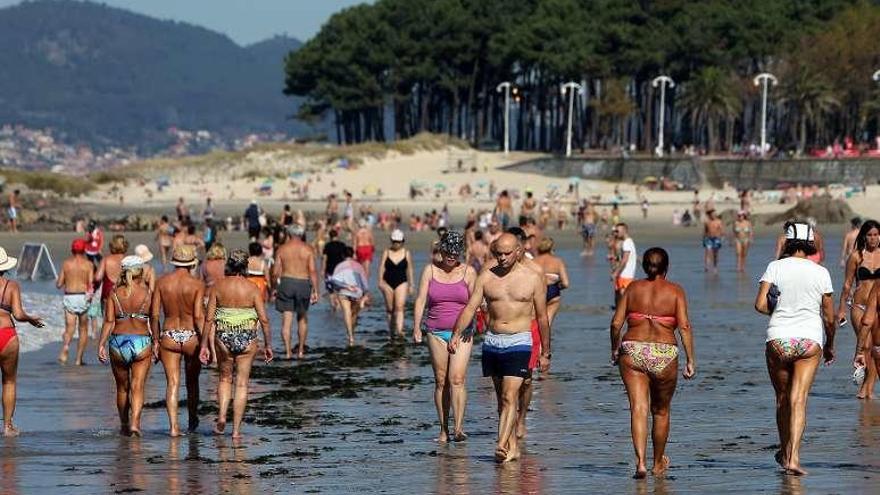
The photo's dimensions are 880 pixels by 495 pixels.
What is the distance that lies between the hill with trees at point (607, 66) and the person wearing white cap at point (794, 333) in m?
92.1

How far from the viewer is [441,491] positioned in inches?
443

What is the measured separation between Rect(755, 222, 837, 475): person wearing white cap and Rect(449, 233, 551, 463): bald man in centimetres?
149

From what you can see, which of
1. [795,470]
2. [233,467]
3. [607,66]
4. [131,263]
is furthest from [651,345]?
[607,66]

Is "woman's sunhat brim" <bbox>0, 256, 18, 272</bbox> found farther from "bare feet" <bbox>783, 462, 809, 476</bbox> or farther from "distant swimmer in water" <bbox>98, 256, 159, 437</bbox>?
"bare feet" <bbox>783, 462, 809, 476</bbox>

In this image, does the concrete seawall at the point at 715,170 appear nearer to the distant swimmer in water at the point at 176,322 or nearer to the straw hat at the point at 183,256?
the straw hat at the point at 183,256

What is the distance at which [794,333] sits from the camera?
11.6m

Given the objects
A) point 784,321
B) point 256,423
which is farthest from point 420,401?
point 784,321

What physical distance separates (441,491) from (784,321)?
2310 mm

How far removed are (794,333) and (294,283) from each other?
9960 millimetres

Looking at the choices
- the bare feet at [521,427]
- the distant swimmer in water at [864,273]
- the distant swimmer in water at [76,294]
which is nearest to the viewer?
the bare feet at [521,427]

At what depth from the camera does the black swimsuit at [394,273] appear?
22750 mm

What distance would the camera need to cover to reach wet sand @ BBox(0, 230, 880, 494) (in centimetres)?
1158

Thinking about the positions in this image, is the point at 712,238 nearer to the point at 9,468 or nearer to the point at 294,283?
the point at 294,283

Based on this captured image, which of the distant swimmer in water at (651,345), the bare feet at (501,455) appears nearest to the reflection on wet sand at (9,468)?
the bare feet at (501,455)
